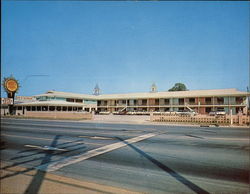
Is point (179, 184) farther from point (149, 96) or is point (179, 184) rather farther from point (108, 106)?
point (108, 106)

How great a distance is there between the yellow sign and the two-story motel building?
128ft

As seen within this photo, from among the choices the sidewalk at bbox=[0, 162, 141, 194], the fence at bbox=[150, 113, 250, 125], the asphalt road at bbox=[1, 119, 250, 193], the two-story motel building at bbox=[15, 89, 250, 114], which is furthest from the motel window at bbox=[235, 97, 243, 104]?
the sidewalk at bbox=[0, 162, 141, 194]

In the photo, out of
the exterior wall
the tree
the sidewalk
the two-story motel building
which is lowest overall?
the exterior wall

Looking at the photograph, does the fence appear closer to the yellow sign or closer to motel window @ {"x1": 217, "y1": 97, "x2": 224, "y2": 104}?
motel window @ {"x1": 217, "y1": 97, "x2": 224, "y2": 104}

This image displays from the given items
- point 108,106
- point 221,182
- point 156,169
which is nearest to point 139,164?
point 156,169

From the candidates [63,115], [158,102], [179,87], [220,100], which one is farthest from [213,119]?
[179,87]

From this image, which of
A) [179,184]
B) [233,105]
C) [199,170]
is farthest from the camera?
[233,105]

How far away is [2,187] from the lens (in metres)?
4.44

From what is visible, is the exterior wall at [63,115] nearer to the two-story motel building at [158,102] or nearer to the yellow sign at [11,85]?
the two-story motel building at [158,102]

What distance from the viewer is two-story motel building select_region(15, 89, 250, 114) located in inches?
1714

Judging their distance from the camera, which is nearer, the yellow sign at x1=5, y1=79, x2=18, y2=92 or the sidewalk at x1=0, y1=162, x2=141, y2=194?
the sidewalk at x1=0, y1=162, x2=141, y2=194

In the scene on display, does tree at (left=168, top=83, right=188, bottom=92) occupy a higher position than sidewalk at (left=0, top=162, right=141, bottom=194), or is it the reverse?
tree at (left=168, top=83, right=188, bottom=92)

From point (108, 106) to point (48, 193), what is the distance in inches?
2116

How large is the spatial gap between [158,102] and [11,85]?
46.4m
